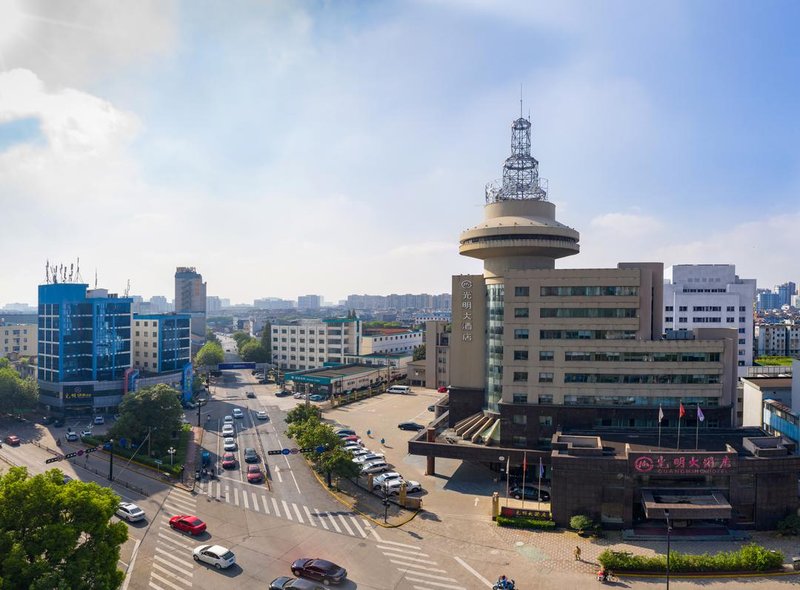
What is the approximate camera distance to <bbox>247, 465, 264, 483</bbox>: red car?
57406 millimetres

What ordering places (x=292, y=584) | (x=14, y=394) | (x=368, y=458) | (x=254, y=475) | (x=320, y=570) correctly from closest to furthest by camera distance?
(x=292, y=584) → (x=320, y=570) → (x=254, y=475) → (x=368, y=458) → (x=14, y=394)

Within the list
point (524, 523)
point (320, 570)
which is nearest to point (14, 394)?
point (320, 570)

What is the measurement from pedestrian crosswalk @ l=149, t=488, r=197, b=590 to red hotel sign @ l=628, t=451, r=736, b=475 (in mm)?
37980

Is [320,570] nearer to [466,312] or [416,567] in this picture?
[416,567]

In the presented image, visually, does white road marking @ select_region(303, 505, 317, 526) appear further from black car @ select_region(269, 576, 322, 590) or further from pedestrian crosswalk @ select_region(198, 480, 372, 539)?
black car @ select_region(269, 576, 322, 590)

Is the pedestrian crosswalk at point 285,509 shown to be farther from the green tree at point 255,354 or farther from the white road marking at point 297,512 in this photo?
the green tree at point 255,354

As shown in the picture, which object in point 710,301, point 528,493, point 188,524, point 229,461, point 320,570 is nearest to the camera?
point 320,570

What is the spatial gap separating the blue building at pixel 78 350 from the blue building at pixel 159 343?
845cm

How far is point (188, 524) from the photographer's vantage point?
44.4m

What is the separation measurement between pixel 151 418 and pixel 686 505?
61.0 meters

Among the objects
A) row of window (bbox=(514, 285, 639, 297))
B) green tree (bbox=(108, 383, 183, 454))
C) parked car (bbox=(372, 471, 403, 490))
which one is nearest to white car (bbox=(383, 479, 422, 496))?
parked car (bbox=(372, 471, 403, 490))

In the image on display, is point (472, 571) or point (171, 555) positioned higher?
point (472, 571)

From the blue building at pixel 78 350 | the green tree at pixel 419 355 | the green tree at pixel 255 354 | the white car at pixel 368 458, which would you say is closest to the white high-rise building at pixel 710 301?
the green tree at pixel 419 355

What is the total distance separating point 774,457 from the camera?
4719cm
